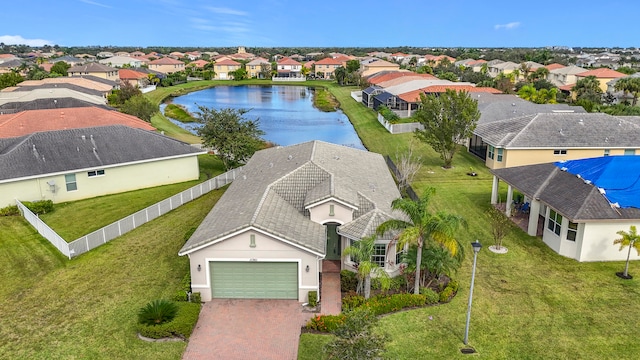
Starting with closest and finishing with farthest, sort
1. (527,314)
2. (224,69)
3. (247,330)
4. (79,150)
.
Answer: (247,330) < (527,314) < (79,150) < (224,69)

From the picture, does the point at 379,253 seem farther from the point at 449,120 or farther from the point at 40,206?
the point at 40,206

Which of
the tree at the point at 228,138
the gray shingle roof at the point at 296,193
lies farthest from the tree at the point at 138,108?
the gray shingle roof at the point at 296,193

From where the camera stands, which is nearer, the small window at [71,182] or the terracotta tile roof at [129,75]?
the small window at [71,182]

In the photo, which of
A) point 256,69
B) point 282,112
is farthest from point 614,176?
point 256,69

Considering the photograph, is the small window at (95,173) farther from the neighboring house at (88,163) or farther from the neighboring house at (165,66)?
the neighboring house at (165,66)

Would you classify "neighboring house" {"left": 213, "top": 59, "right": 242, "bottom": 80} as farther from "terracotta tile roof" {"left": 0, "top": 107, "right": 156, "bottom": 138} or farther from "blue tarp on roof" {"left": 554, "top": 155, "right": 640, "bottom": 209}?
"blue tarp on roof" {"left": 554, "top": 155, "right": 640, "bottom": 209}

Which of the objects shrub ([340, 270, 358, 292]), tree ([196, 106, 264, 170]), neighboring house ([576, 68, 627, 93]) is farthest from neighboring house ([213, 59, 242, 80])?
shrub ([340, 270, 358, 292])

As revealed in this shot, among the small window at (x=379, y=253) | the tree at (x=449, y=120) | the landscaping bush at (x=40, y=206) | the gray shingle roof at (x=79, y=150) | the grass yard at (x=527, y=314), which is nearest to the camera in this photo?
the grass yard at (x=527, y=314)

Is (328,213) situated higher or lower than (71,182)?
higher
